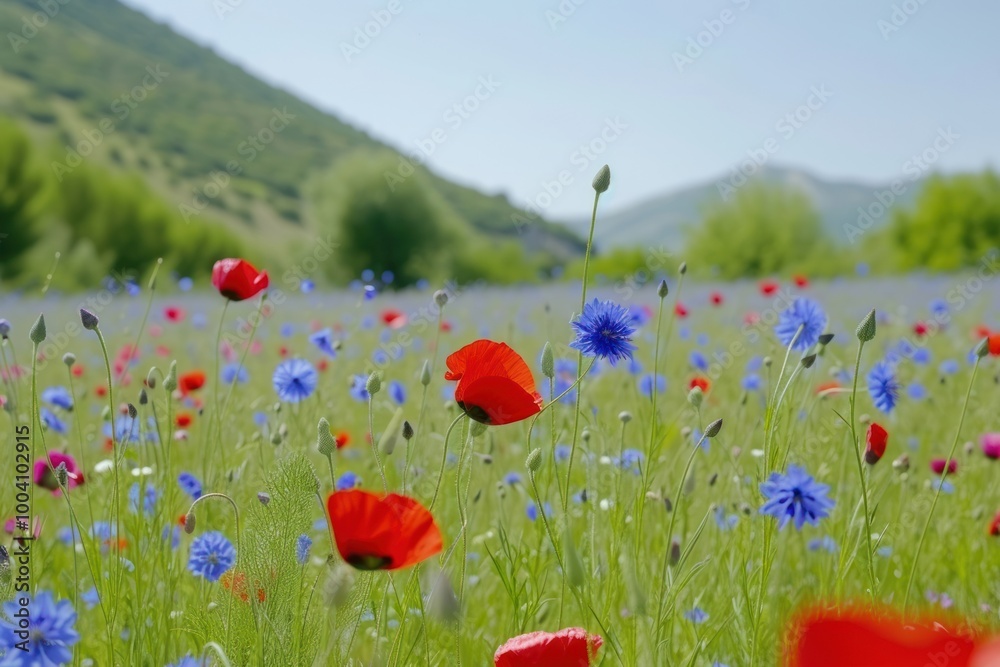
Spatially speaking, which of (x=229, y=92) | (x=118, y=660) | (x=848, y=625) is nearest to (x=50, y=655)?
(x=118, y=660)

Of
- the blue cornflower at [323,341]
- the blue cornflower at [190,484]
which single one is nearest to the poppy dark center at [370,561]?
the blue cornflower at [190,484]

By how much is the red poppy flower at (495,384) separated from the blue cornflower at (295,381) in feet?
3.20

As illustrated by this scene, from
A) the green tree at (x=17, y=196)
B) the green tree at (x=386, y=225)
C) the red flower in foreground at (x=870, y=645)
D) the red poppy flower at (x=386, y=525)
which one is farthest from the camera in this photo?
→ the green tree at (x=386, y=225)

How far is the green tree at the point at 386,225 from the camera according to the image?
1136 inches

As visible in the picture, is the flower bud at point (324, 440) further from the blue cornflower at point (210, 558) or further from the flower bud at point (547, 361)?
the blue cornflower at point (210, 558)

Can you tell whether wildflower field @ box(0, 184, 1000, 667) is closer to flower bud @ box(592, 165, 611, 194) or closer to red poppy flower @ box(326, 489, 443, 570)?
red poppy flower @ box(326, 489, 443, 570)

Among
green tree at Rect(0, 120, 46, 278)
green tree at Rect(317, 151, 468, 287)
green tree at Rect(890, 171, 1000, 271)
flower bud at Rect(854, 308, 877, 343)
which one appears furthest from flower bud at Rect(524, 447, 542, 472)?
green tree at Rect(890, 171, 1000, 271)

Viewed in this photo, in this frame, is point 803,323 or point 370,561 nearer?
point 370,561

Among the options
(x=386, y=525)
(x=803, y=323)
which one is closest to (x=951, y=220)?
(x=803, y=323)

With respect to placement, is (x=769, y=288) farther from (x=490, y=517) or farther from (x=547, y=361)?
(x=547, y=361)

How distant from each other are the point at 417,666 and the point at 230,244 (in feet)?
125

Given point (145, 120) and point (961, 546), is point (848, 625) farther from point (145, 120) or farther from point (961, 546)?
point (145, 120)

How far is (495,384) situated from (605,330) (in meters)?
0.30

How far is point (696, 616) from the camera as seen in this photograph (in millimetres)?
1400
